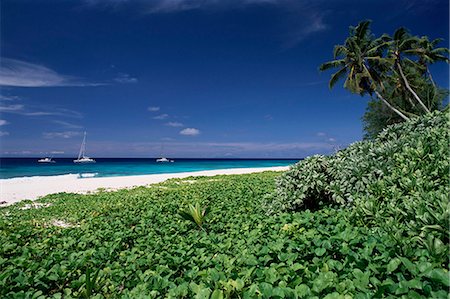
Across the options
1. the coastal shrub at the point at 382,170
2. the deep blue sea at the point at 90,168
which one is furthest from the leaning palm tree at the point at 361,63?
the deep blue sea at the point at 90,168

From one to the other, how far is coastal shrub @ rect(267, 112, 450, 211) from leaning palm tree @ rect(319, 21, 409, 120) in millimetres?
24540

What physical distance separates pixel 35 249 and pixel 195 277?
3.94 meters

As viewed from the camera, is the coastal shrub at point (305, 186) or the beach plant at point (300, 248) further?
the coastal shrub at point (305, 186)

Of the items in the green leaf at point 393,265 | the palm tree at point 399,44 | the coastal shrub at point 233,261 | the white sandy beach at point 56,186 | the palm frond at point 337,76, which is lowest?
the white sandy beach at point 56,186

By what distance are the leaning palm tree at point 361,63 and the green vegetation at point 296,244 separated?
2504 centimetres

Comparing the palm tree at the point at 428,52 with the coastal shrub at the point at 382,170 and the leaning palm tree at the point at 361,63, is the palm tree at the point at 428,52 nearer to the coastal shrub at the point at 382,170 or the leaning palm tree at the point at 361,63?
the leaning palm tree at the point at 361,63

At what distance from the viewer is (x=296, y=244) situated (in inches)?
160

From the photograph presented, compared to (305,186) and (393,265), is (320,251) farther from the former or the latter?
(305,186)

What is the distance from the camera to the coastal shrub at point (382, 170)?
4637 mm

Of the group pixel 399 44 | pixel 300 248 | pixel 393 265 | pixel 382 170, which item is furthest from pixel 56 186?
pixel 399 44

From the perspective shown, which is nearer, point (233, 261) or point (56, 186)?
point (233, 261)

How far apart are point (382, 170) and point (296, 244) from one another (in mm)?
2478

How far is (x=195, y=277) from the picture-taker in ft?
11.9

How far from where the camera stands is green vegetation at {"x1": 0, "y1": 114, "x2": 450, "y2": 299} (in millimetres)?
2881
